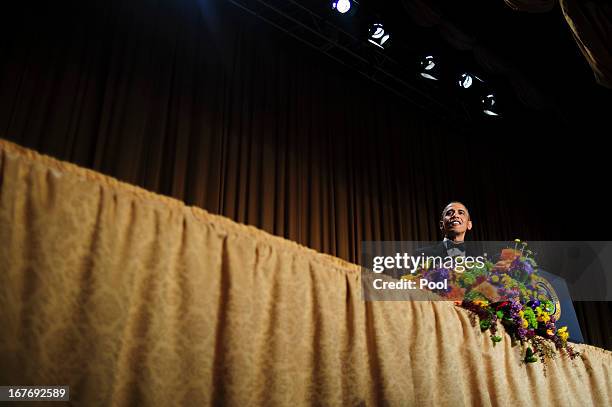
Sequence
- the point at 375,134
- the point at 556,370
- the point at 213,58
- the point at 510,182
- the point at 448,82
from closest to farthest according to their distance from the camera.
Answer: the point at 556,370
the point at 213,58
the point at 448,82
the point at 375,134
the point at 510,182

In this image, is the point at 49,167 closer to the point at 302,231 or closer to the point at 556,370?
the point at 556,370

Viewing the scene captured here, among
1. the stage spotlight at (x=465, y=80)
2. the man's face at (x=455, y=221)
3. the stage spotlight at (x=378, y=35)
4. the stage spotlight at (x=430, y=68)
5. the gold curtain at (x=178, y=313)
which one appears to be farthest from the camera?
the stage spotlight at (x=465, y=80)

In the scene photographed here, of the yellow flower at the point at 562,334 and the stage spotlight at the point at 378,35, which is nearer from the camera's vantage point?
the yellow flower at the point at 562,334

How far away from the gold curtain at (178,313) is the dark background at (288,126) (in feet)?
6.95

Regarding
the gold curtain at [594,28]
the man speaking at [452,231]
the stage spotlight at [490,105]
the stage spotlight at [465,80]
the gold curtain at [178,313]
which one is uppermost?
the stage spotlight at [465,80]

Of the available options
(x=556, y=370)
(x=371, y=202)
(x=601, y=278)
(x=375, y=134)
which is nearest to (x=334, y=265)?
(x=556, y=370)

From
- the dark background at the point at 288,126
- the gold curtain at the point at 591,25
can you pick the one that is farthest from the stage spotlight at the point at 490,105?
the gold curtain at the point at 591,25

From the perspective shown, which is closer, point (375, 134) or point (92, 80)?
point (92, 80)

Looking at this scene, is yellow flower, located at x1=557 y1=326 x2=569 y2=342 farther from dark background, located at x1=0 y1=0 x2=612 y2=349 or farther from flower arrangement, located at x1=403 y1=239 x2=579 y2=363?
Answer: dark background, located at x1=0 y1=0 x2=612 y2=349

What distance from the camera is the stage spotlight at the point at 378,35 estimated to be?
443 centimetres

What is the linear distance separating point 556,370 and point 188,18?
355cm

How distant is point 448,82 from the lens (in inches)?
195

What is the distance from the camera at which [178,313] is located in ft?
4.17

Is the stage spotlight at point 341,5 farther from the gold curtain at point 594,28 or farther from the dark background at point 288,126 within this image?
the gold curtain at point 594,28
